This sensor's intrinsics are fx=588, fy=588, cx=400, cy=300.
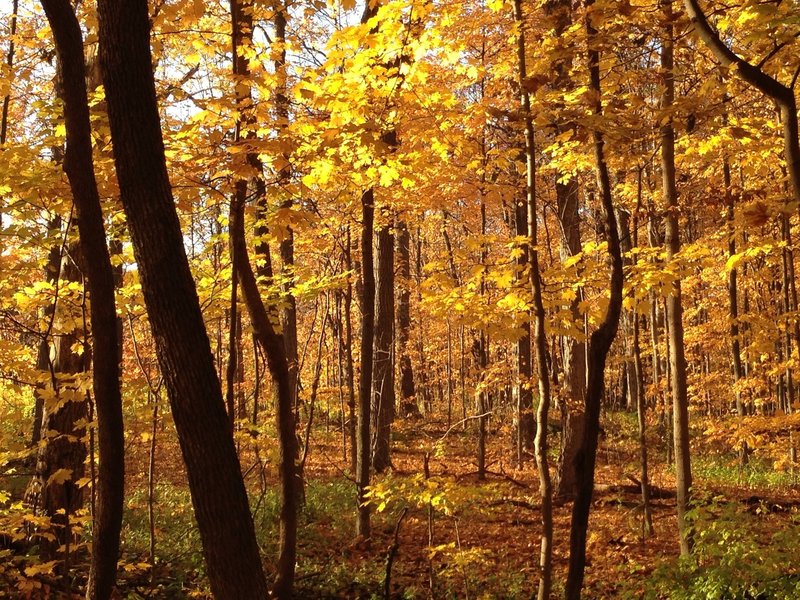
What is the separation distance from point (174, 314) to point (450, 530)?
7.25 m

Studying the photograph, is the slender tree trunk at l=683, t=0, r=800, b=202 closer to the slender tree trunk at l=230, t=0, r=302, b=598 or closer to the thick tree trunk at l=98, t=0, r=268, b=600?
the thick tree trunk at l=98, t=0, r=268, b=600

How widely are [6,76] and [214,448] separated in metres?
5.88

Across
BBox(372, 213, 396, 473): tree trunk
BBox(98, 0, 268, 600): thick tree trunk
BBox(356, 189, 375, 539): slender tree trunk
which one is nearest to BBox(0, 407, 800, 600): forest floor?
BBox(356, 189, 375, 539): slender tree trunk

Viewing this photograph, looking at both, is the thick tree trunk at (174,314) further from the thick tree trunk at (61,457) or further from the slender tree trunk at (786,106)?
the thick tree trunk at (61,457)

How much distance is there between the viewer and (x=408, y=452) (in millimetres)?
15367

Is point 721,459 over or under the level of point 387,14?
under

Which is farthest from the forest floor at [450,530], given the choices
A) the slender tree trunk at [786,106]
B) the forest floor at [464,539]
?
the slender tree trunk at [786,106]

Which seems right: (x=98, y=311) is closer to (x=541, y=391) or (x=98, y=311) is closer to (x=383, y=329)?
(x=541, y=391)

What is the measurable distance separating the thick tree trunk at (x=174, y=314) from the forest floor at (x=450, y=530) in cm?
253

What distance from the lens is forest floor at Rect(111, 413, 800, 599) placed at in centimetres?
647

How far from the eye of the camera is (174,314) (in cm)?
333

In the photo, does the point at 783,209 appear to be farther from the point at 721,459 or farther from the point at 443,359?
→ the point at 443,359

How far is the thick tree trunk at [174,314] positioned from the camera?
3.30m

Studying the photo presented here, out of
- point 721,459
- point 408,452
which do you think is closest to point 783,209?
point 408,452
